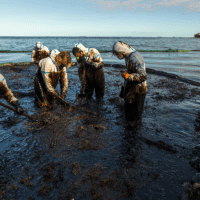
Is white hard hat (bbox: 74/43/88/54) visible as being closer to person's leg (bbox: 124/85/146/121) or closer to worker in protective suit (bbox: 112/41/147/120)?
worker in protective suit (bbox: 112/41/147/120)

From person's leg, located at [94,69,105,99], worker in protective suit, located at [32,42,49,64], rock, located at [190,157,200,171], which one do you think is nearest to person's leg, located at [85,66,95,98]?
person's leg, located at [94,69,105,99]

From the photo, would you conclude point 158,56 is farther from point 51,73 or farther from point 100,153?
point 100,153

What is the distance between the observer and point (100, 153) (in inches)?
114

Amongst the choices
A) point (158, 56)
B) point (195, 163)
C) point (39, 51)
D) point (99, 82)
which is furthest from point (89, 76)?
point (158, 56)

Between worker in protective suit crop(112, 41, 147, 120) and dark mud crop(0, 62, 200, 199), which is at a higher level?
worker in protective suit crop(112, 41, 147, 120)

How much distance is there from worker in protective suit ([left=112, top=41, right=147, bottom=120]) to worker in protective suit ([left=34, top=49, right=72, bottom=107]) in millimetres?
1292

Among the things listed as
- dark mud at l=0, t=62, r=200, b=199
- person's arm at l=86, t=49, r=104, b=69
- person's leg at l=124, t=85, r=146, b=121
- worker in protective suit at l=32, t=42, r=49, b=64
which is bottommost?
dark mud at l=0, t=62, r=200, b=199

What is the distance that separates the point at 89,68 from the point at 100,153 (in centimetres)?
288

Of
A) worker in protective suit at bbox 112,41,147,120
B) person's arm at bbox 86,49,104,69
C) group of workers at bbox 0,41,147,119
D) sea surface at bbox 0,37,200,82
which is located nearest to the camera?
worker in protective suit at bbox 112,41,147,120

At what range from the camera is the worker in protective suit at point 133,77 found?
292cm

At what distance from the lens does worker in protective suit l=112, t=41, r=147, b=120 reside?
2.92 metres

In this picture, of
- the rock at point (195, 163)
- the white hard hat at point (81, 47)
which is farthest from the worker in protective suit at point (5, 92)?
the rock at point (195, 163)

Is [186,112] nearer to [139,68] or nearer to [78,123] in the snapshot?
[139,68]

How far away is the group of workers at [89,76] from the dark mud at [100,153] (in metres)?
0.59
